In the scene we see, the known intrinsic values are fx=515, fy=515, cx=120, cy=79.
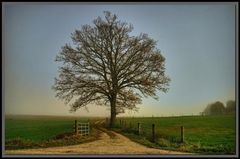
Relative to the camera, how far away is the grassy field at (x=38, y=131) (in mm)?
6656

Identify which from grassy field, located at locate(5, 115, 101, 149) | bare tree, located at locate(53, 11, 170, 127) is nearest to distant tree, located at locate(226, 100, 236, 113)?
bare tree, located at locate(53, 11, 170, 127)

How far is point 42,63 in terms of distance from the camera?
22.0 feet

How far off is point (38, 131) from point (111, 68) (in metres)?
1.26

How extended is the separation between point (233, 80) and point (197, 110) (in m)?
0.60

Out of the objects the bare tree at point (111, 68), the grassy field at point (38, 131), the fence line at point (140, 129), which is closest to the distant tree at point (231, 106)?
the fence line at point (140, 129)

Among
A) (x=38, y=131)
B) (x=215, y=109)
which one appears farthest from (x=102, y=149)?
(x=215, y=109)

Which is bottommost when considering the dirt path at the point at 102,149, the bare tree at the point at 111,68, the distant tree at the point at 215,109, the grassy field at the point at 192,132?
the dirt path at the point at 102,149

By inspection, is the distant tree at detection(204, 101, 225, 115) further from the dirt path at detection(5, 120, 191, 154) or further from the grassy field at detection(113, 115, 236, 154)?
the dirt path at detection(5, 120, 191, 154)

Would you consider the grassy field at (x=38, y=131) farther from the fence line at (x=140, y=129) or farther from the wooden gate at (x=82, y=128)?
the fence line at (x=140, y=129)

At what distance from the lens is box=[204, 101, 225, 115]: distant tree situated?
659 cm

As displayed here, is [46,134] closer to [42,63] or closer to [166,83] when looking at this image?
[42,63]

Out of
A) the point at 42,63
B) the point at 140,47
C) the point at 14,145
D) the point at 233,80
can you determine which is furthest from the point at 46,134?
the point at 233,80

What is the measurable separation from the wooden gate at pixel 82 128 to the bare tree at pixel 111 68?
0.22 meters

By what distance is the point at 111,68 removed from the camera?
679 cm
